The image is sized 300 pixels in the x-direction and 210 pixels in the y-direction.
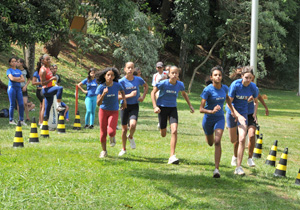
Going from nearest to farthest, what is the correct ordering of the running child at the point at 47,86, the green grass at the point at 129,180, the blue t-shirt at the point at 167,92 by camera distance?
the green grass at the point at 129,180
the blue t-shirt at the point at 167,92
the running child at the point at 47,86

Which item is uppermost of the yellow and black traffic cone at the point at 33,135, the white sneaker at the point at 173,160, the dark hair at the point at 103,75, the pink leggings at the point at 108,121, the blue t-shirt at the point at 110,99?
the dark hair at the point at 103,75

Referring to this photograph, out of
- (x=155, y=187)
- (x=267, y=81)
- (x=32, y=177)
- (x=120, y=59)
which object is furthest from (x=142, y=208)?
(x=267, y=81)

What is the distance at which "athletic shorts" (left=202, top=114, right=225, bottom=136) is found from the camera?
338 inches

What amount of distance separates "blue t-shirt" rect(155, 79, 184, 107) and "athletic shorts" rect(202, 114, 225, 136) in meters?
1.16

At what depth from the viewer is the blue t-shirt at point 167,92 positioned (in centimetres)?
966

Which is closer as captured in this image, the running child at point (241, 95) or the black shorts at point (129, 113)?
the running child at point (241, 95)

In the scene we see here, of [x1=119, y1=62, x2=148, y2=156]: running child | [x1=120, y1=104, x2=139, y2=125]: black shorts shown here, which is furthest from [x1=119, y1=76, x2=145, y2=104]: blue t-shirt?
[x1=120, y1=104, x2=139, y2=125]: black shorts

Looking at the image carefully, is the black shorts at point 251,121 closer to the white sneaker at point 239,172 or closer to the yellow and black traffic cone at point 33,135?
the white sneaker at point 239,172

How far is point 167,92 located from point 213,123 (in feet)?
4.49

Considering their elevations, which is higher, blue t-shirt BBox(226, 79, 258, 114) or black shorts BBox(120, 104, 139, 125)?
blue t-shirt BBox(226, 79, 258, 114)

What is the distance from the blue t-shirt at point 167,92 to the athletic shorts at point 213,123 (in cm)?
116

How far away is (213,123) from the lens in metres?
8.72

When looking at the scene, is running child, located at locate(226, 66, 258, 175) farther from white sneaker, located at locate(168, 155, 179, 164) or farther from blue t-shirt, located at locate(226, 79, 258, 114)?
white sneaker, located at locate(168, 155, 179, 164)

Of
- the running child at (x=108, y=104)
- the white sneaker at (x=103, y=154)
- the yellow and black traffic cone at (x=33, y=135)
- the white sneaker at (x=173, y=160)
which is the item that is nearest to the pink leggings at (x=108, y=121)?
the running child at (x=108, y=104)
